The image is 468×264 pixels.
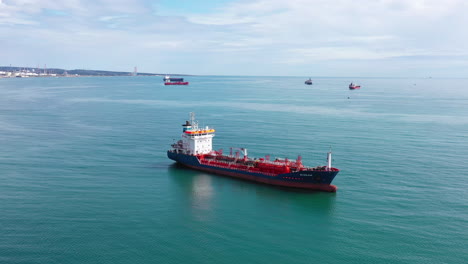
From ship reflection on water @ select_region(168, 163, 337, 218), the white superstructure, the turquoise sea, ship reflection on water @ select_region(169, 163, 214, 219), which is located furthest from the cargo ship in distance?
ship reflection on water @ select_region(169, 163, 214, 219)

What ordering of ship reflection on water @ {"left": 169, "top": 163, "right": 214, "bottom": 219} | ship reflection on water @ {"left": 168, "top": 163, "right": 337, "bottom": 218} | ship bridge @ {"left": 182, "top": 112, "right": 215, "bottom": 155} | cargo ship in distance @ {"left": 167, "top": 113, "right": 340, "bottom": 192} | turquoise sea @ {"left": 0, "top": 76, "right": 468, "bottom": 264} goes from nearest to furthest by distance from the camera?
1. turquoise sea @ {"left": 0, "top": 76, "right": 468, "bottom": 264}
2. ship reflection on water @ {"left": 168, "top": 163, "right": 337, "bottom": 218}
3. ship reflection on water @ {"left": 169, "top": 163, "right": 214, "bottom": 219}
4. cargo ship in distance @ {"left": 167, "top": 113, "right": 340, "bottom": 192}
5. ship bridge @ {"left": 182, "top": 112, "right": 215, "bottom": 155}

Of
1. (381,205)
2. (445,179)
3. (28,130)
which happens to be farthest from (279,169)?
(28,130)

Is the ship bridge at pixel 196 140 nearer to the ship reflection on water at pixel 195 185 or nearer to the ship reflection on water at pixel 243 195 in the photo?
the ship reflection on water at pixel 195 185

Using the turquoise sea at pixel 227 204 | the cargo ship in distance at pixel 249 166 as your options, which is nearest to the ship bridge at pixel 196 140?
the cargo ship in distance at pixel 249 166

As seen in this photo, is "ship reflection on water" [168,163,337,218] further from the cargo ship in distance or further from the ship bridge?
the ship bridge

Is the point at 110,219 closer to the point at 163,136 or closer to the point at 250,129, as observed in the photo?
the point at 163,136

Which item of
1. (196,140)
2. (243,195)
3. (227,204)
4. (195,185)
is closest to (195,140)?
(196,140)

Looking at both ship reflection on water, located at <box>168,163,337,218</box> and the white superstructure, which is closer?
ship reflection on water, located at <box>168,163,337,218</box>
